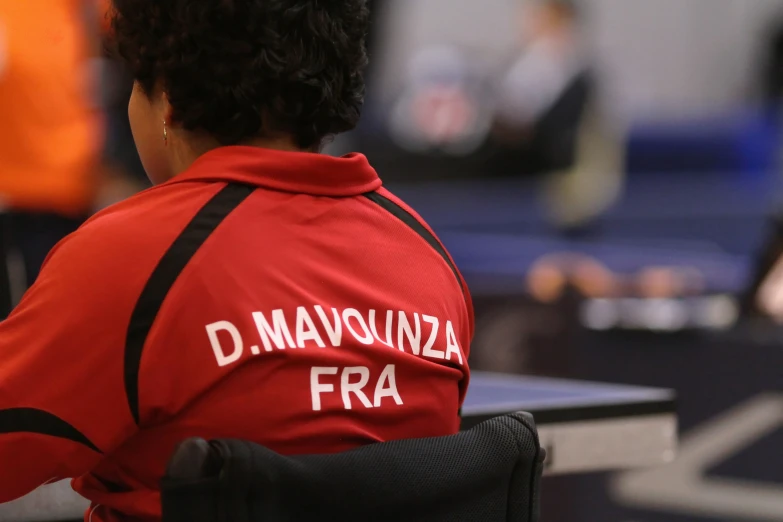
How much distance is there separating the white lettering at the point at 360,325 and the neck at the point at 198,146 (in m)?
0.19

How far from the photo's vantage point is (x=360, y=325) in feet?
3.65

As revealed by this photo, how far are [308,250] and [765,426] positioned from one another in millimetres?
2208

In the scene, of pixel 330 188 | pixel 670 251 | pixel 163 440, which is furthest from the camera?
pixel 670 251

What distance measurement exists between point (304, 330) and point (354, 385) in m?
0.08

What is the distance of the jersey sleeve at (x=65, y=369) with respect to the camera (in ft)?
3.26

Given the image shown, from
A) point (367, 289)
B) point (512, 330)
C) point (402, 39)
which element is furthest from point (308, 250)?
point (402, 39)

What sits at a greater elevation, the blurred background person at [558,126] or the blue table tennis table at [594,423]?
the blue table tennis table at [594,423]

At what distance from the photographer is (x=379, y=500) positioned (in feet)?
3.29

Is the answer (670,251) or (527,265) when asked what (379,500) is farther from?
(670,251)

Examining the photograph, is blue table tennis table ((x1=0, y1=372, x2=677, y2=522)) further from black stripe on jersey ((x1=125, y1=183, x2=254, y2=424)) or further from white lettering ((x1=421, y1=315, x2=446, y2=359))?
black stripe on jersey ((x1=125, y1=183, x2=254, y2=424))

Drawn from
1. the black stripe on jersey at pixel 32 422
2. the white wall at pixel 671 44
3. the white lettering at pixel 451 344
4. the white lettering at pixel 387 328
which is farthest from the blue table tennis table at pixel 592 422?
the white wall at pixel 671 44

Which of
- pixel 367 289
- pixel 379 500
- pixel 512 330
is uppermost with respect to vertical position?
pixel 367 289

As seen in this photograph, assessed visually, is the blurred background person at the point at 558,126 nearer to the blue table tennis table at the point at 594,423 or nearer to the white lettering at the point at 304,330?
the blue table tennis table at the point at 594,423

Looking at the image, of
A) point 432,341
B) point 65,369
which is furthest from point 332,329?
point 65,369
